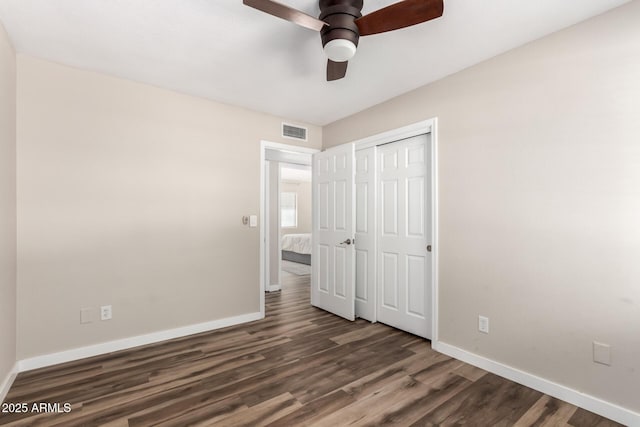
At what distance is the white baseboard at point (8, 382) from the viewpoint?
206cm

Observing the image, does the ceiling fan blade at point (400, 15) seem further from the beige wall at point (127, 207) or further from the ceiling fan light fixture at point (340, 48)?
the beige wall at point (127, 207)

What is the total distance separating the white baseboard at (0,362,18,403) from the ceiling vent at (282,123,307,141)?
328 centimetres

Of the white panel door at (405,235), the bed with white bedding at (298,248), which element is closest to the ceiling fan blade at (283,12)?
the white panel door at (405,235)

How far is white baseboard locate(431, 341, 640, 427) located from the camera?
187 centimetres

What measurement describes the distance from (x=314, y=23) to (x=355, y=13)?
0.27m

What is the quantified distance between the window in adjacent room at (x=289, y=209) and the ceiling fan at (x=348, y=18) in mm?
8275

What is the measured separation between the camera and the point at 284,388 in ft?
7.30

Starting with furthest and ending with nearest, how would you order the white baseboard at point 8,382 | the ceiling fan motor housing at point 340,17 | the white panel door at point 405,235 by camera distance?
1. the white panel door at point 405,235
2. the white baseboard at point 8,382
3. the ceiling fan motor housing at point 340,17

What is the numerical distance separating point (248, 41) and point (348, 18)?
2.73 ft

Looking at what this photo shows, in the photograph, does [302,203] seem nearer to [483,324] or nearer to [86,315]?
[86,315]

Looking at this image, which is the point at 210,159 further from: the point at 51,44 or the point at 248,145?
the point at 51,44

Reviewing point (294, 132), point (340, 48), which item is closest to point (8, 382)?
point (340, 48)

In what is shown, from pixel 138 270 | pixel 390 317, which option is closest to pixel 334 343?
pixel 390 317

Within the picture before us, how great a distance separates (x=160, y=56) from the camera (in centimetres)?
250
